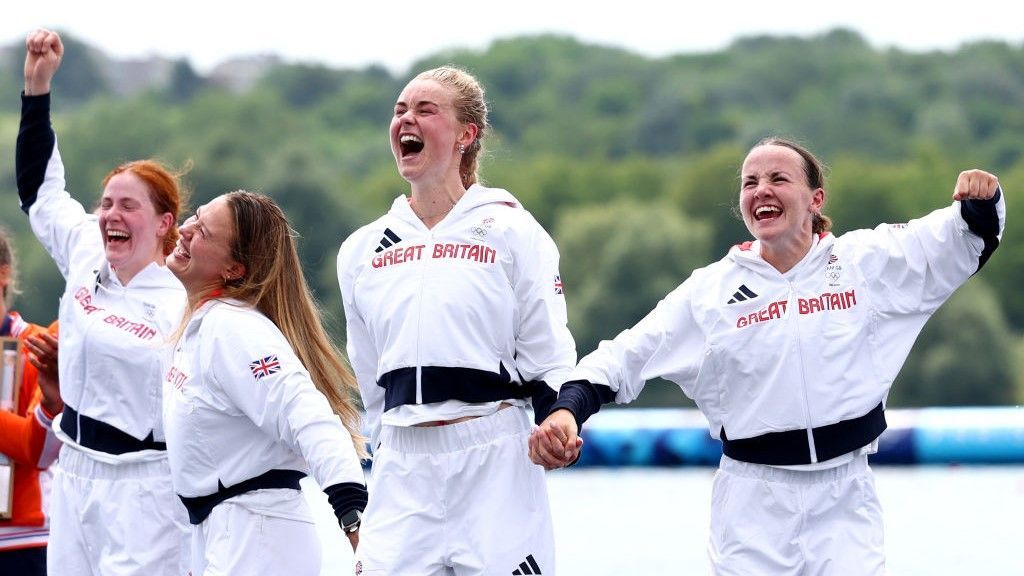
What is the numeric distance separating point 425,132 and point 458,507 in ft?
4.17

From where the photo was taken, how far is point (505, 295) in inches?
215

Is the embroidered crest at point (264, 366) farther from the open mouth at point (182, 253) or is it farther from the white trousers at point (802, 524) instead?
the white trousers at point (802, 524)

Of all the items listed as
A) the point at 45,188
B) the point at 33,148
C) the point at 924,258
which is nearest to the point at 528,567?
the point at 924,258

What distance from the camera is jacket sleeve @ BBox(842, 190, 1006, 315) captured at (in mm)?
5762

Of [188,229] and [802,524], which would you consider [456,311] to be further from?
[802,524]

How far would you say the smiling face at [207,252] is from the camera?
5.70m

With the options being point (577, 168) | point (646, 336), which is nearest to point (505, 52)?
point (577, 168)

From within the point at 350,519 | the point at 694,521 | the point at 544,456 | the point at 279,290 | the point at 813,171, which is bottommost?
the point at 694,521

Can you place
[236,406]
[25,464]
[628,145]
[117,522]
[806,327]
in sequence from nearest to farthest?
[236,406], [806,327], [117,522], [25,464], [628,145]

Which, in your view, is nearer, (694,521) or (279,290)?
(279,290)

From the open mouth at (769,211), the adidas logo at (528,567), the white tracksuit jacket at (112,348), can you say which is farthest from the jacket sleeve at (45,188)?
the open mouth at (769,211)

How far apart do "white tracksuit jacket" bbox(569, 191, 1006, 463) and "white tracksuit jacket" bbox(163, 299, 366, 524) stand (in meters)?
1.02

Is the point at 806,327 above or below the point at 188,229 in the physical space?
below

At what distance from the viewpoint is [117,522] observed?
6.53 m
